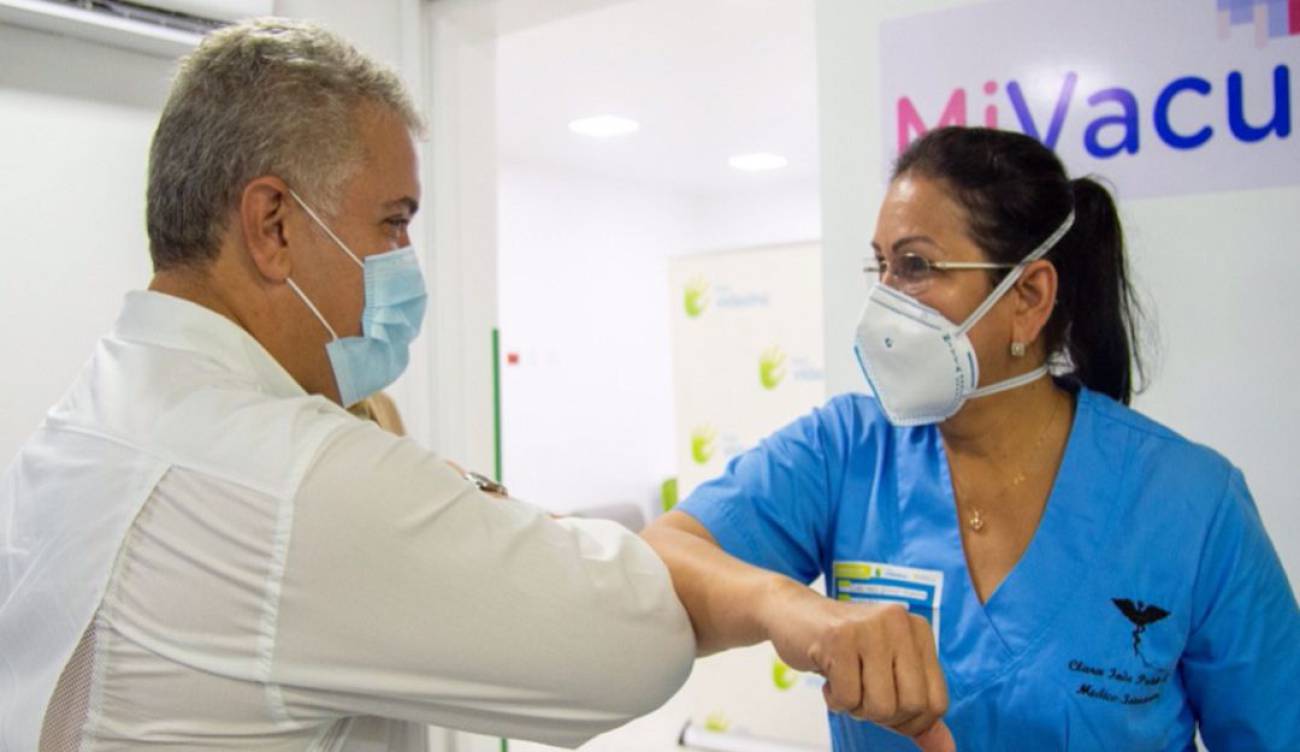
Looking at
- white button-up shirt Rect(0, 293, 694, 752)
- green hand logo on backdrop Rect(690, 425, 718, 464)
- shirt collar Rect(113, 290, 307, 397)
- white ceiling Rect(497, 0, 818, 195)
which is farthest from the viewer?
green hand logo on backdrop Rect(690, 425, 718, 464)

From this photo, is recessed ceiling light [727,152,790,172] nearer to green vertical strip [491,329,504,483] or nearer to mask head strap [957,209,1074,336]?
green vertical strip [491,329,504,483]

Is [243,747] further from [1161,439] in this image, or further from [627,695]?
[1161,439]

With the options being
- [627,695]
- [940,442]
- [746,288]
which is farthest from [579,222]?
[627,695]

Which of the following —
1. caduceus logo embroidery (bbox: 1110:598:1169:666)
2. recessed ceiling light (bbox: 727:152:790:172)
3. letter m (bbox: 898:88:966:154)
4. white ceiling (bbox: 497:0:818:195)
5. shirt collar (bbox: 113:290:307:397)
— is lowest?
caduceus logo embroidery (bbox: 1110:598:1169:666)

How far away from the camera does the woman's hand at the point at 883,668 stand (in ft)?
2.74

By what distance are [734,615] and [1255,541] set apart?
61cm

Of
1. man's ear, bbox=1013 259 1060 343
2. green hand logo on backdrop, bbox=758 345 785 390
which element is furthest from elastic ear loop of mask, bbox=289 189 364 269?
green hand logo on backdrop, bbox=758 345 785 390

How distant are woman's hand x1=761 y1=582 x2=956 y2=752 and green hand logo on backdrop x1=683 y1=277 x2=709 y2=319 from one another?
3.75 metres

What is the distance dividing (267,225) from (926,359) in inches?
31.5

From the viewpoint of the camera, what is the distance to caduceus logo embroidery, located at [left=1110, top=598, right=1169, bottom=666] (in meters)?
1.15

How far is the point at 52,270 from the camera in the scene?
1.72 metres

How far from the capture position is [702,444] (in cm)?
459

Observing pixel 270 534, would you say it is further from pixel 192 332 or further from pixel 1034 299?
pixel 1034 299

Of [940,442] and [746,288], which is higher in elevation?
[746,288]
